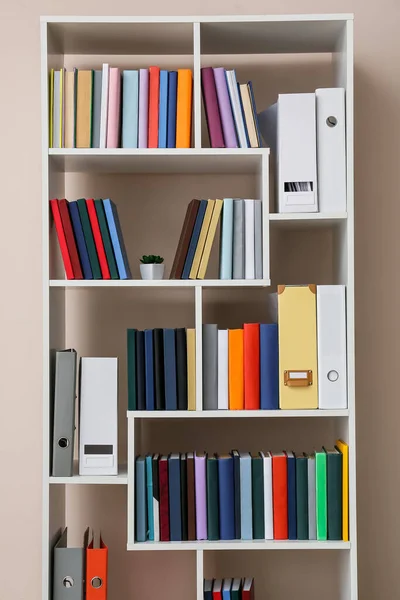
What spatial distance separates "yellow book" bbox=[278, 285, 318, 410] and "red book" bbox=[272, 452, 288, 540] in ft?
0.55

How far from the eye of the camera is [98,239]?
2107mm

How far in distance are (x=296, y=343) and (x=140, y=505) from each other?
2.09 feet

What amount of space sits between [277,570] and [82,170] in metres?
1.45

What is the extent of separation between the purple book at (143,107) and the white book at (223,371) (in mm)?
598

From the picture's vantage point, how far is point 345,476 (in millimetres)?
2094

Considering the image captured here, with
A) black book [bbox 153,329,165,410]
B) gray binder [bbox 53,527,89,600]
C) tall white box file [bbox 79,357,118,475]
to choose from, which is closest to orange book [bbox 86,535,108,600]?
gray binder [bbox 53,527,89,600]

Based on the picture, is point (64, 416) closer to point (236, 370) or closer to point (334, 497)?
point (236, 370)

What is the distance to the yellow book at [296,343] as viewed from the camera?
208cm

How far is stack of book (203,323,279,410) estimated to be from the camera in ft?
6.89

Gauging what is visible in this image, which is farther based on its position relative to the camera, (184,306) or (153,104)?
(184,306)


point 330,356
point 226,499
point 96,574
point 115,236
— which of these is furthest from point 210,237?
point 96,574

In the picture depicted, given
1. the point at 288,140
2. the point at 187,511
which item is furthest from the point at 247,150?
the point at 187,511

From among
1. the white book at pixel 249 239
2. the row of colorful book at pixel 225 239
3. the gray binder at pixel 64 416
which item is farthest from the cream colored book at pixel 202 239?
the gray binder at pixel 64 416

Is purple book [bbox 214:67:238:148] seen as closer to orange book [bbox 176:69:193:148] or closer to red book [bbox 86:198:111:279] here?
orange book [bbox 176:69:193:148]
